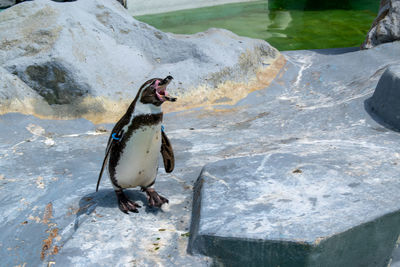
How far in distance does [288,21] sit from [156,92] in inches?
364

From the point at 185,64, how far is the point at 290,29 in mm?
5229

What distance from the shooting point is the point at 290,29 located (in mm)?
9875

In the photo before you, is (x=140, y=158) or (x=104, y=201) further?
(x=104, y=201)

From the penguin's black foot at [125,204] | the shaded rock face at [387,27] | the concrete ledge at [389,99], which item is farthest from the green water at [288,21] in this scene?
the penguin's black foot at [125,204]

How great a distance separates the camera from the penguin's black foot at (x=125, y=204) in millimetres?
2434

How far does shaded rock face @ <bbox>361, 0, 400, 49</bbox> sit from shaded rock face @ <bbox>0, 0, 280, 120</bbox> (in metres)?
1.50

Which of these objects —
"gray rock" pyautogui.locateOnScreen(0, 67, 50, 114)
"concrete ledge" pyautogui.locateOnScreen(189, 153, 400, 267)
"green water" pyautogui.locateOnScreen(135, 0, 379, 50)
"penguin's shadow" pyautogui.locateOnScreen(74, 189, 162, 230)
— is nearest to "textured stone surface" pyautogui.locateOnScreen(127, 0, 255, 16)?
"green water" pyautogui.locateOnScreen(135, 0, 379, 50)

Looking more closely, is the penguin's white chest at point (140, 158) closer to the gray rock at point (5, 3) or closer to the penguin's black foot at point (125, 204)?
the penguin's black foot at point (125, 204)

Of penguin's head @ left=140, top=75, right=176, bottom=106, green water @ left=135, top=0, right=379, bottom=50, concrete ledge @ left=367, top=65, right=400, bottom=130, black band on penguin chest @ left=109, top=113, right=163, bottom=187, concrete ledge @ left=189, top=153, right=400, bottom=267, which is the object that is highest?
penguin's head @ left=140, top=75, right=176, bottom=106

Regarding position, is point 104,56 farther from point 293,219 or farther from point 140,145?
point 293,219

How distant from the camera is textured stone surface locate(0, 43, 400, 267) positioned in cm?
220

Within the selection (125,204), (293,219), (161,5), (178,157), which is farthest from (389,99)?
(161,5)

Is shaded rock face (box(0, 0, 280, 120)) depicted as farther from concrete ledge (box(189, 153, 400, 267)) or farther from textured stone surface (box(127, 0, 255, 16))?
textured stone surface (box(127, 0, 255, 16))

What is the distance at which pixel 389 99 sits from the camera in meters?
3.90
